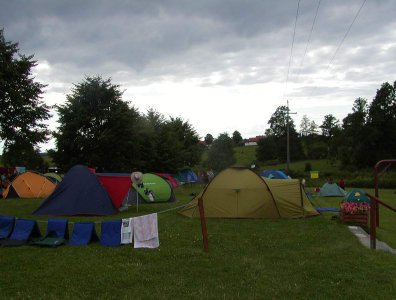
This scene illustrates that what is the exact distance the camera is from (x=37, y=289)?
6.27m

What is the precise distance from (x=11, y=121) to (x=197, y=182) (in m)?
22.5

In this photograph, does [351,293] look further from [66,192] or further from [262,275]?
[66,192]

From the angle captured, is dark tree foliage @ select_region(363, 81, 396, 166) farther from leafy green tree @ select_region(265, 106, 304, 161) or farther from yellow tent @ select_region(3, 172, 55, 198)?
yellow tent @ select_region(3, 172, 55, 198)

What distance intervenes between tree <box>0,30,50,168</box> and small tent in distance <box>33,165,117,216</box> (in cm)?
1042

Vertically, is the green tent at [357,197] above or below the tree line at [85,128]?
below

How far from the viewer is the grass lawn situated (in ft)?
20.1

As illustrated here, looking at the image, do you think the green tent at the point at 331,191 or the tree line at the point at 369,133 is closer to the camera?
the green tent at the point at 331,191

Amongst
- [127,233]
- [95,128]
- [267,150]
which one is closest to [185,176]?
[95,128]

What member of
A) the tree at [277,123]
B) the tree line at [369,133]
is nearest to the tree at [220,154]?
the tree line at [369,133]

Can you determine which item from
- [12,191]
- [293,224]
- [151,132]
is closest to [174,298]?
[293,224]

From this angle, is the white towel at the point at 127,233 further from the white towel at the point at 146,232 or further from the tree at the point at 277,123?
the tree at the point at 277,123

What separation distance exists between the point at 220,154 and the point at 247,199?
181ft

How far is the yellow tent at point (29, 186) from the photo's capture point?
82.4 feet

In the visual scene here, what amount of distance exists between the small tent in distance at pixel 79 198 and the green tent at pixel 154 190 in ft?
15.1
